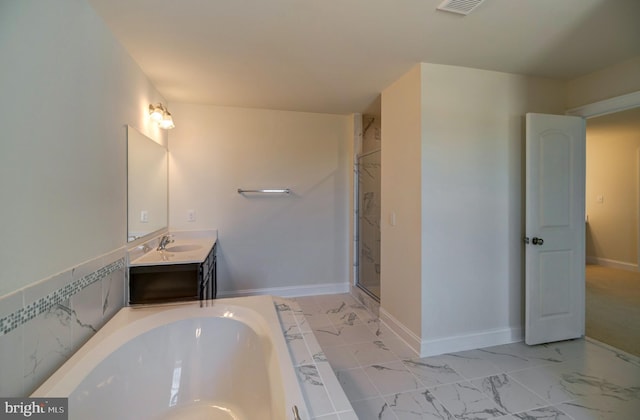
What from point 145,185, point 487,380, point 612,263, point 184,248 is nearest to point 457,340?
point 487,380

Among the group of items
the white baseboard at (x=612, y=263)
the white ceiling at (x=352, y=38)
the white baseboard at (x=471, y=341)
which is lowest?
the white baseboard at (x=471, y=341)

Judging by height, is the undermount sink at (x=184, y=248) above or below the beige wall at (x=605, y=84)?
below

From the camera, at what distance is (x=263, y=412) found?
1.21 m

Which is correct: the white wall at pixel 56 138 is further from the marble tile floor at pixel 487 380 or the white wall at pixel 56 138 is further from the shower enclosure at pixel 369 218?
the shower enclosure at pixel 369 218

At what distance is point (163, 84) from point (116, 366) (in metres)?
2.25

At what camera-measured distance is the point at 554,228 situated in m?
2.27

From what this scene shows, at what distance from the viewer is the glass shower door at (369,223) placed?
9.62 ft

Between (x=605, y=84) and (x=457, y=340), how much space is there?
2.37 metres

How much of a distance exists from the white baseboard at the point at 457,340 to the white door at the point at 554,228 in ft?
0.43

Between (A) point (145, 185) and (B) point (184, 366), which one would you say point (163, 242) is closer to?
(A) point (145, 185)

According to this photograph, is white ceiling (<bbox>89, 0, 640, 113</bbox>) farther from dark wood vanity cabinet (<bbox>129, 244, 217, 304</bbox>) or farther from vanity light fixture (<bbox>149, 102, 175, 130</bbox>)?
dark wood vanity cabinet (<bbox>129, 244, 217, 304</bbox>)

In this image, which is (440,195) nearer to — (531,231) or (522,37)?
(531,231)

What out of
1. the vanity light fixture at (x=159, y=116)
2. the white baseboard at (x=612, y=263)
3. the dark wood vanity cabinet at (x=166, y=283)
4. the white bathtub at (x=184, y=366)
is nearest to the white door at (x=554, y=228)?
the white bathtub at (x=184, y=366)

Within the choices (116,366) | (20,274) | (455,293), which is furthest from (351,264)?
(20,274)
